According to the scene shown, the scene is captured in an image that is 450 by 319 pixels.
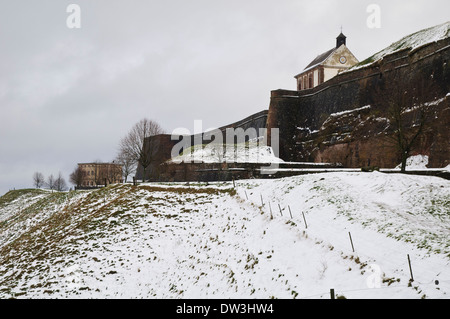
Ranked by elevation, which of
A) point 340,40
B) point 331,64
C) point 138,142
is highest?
point 340,40

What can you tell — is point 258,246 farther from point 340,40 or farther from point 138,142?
point 340,40

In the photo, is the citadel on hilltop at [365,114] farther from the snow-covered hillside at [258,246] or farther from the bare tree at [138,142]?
the snow-covered hillside at [258,246]

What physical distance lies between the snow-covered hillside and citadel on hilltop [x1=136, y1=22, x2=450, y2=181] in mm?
11595

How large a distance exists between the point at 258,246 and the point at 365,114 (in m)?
30.0

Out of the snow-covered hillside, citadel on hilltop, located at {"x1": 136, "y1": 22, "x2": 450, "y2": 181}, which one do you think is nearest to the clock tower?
citadel on hilltop, located at {"x1": 136, "y1": 22, "x2": 450, "y2": 181}

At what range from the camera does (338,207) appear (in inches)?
754

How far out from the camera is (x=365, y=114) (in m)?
41.8

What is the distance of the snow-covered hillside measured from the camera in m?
12.3

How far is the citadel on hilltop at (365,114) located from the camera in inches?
1281

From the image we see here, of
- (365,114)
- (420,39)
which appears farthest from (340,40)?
(365,114)

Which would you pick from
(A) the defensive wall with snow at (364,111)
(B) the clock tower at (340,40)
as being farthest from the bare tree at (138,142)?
(B) the clock tower at (340,40)

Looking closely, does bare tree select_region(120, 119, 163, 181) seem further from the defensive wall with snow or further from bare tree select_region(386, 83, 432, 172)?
bare tree select_region(386, 83, 432, 172)
